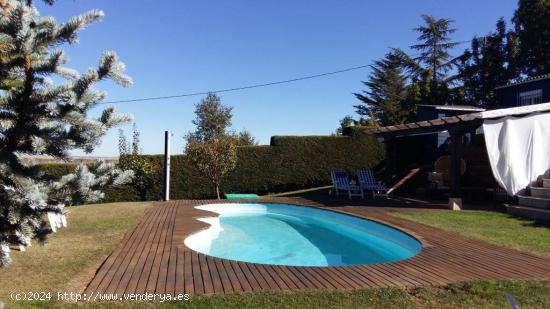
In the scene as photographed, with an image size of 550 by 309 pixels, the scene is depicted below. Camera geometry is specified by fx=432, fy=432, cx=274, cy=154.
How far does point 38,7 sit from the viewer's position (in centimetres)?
212

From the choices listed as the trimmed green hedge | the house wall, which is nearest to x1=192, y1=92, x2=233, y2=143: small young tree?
the trimmed green hedge

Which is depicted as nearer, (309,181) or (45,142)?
(45,142)

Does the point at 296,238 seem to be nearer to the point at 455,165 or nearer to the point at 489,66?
the point at 455,165

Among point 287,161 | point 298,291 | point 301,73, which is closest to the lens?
point 298,291

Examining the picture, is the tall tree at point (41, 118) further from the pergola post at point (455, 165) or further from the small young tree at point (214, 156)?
the small young tree at point (214, 156)

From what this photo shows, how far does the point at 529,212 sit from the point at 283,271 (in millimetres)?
8241

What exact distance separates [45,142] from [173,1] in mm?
20041

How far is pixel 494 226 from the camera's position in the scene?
377 inches

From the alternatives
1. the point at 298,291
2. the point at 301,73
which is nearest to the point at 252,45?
the point at 301,73

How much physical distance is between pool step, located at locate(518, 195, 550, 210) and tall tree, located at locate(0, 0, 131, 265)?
11620mm

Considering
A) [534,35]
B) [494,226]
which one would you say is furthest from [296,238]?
[534,35]

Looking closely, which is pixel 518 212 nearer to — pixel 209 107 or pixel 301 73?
pixel 301 73

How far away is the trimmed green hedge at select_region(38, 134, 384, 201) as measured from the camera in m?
18.5

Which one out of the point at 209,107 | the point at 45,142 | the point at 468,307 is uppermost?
the point at 209,107
